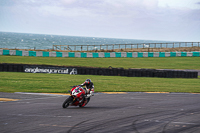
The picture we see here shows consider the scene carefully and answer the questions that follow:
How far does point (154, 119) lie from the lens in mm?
9828

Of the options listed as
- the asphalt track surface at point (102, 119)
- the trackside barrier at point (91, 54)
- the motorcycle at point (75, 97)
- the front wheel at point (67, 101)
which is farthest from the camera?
the trackside barrier at point (91, 54)

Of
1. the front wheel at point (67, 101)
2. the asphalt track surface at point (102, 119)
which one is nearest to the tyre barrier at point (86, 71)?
the asphalt track surface at point (102, 119)

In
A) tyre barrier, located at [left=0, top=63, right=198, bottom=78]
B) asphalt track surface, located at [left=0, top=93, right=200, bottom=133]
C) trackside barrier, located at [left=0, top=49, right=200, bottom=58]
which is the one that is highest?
trackside barrier, located at [left=0, top=49, right=200, bottom=58]

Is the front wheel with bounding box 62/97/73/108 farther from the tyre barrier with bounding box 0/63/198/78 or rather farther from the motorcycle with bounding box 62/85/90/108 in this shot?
the tyre barrier with bounding box 0/63/198/78

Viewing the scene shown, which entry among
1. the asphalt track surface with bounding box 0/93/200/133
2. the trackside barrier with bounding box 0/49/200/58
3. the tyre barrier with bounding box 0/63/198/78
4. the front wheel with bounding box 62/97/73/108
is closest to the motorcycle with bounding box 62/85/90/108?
the front wheel with bounding box 62/97/73/108

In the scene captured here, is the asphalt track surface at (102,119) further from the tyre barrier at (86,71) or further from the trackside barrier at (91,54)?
the trackside barrier at (91,54)

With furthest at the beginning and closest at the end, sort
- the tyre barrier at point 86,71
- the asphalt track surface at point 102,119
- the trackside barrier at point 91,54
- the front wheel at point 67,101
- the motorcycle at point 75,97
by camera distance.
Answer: the trackside barrier at point 91,54
the tyre barrier at point 86,71
the front wheel at point 67,101
the motorcycle at point 75,97
the asphalt track surface at point 102,119

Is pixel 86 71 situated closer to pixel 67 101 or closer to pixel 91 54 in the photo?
pixel 67 101

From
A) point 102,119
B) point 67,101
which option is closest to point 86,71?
point 67,101

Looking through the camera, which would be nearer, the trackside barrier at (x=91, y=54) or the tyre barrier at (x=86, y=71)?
the tyre barrier at (x=86, y=71)

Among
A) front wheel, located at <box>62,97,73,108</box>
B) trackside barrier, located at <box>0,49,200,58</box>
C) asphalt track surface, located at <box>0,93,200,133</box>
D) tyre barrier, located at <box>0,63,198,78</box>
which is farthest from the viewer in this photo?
trackside barrier, located at <box>0,49,200,58</box>

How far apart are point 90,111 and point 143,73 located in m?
18.4

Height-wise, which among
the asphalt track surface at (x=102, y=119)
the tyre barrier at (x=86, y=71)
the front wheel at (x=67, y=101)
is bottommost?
the asphalt track surface at (x=102, y=119)

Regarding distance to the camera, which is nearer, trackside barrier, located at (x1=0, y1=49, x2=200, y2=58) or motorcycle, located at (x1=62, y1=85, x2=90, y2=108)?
motorcycle, located at (x1=62, y1=85, x2=90, y2=108)
